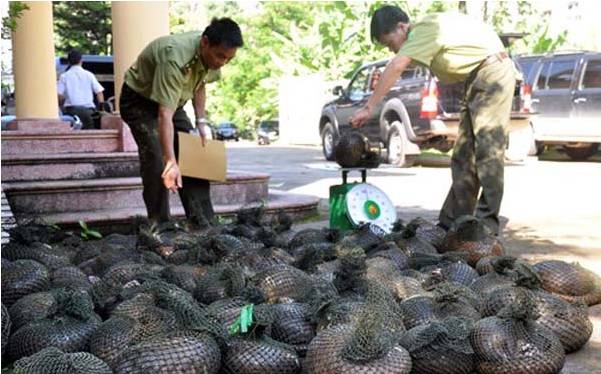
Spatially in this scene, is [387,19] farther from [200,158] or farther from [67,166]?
[67,166]

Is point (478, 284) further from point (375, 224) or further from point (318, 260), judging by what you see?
point (375, 224)

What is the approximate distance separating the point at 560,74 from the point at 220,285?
1368cm

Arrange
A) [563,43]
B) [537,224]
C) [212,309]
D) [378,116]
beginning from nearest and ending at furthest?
1. [212,309]
2. [537,224]
3. [378,116]
4. [563,43]

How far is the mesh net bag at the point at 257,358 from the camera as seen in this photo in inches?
112

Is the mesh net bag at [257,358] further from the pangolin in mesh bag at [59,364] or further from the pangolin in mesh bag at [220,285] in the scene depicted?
the pangolin in mesh bag at [220,285]

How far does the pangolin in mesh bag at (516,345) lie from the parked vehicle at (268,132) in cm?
2964

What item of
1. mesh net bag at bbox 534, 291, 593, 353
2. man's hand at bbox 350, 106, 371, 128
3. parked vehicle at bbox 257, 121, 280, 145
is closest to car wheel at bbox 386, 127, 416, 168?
man's hand at bbox 350, 106, 371, 128

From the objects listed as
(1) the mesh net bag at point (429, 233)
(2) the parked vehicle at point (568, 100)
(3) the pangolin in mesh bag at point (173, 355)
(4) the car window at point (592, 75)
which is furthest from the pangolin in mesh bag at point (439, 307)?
(4) the car window at point (592, 75)

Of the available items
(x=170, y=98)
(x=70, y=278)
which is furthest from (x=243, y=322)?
(x=170, y=98)

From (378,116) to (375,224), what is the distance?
9.84 meters

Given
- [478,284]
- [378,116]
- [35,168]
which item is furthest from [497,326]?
[378,116]

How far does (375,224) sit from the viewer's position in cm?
569

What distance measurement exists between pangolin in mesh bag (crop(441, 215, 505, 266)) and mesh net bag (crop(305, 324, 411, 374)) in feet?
6.79

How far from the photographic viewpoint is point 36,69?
11.2 metres
